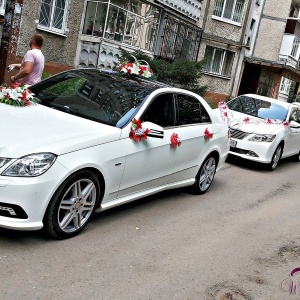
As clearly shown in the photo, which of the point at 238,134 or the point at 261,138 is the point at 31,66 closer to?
the point at 238,134

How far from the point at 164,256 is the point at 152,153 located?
1.30 m

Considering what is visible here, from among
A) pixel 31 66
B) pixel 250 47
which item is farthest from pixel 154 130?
pixel 250 47

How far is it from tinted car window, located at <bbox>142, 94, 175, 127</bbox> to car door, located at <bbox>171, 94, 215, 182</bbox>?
137mm

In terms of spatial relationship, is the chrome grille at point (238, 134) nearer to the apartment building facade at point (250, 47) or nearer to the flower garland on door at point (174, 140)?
the flower garland on door at point (174, 140)

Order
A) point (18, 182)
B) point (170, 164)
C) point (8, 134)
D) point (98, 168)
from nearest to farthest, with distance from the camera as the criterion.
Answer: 1. point (18, 182)
2. point (8, 134)
3. point (98, 168)
4. point (170, 164)

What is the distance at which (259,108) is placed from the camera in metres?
11.4

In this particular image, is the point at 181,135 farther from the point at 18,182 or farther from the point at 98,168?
the point at 18,182

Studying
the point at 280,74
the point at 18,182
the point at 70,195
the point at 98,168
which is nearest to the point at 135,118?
the point at 98,168

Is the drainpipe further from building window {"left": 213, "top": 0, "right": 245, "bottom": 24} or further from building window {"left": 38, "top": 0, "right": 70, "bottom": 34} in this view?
building window {"left": 213, "top": 0, "right": 245, "bottom": 24}

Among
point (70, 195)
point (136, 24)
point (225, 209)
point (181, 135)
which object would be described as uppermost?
point (136, 24)

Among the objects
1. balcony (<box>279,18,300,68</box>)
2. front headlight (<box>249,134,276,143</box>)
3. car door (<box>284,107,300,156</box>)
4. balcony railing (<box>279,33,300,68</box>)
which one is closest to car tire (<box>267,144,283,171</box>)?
car door (<box>284,107,300,156</box>)

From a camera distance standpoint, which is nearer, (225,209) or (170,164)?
(170,164)

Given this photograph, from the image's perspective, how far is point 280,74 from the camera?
3225 centimetres

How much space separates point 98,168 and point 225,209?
8.59 feet
